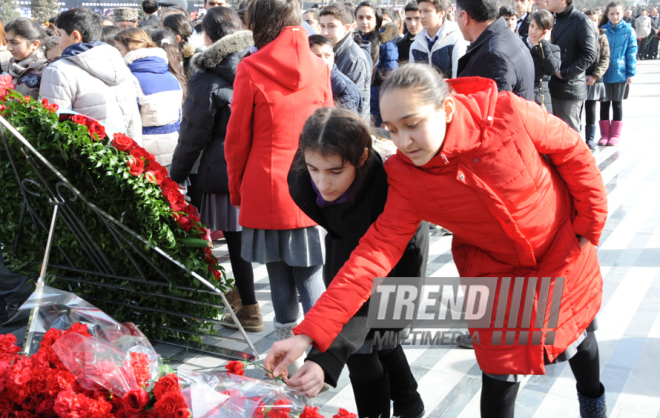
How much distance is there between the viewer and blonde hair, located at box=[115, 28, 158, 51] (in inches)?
174

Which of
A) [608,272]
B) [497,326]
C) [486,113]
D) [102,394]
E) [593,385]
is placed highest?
[486,113]

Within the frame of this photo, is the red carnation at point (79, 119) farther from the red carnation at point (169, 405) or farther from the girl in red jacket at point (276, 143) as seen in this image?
the red carnation at point (169, 405)

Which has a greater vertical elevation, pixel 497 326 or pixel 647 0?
pixel 497 326

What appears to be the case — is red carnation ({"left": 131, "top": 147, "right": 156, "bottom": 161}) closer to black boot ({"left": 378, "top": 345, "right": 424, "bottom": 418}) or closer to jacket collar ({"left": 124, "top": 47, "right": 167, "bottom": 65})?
black boot ({"left": 378, "top": 345, "right": 424, "bottom": 418})

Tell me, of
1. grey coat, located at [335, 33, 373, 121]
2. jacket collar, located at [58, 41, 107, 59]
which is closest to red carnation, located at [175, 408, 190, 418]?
jacket collar, located at [58, 41, 107, 59]

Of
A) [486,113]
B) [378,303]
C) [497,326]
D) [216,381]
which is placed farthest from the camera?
[378,303]

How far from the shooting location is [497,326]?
216 centimetres

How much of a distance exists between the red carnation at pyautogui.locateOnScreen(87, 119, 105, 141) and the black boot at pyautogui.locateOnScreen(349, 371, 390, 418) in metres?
1.58

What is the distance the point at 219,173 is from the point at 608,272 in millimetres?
2914

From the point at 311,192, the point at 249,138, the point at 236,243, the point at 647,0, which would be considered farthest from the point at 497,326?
the point at 647,0

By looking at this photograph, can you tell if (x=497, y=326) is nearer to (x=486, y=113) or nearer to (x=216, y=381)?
(x=486, y=113)

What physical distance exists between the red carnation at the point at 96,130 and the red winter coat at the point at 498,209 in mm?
1493

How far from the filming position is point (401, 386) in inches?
102

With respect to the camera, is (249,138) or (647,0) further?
(647,0)
